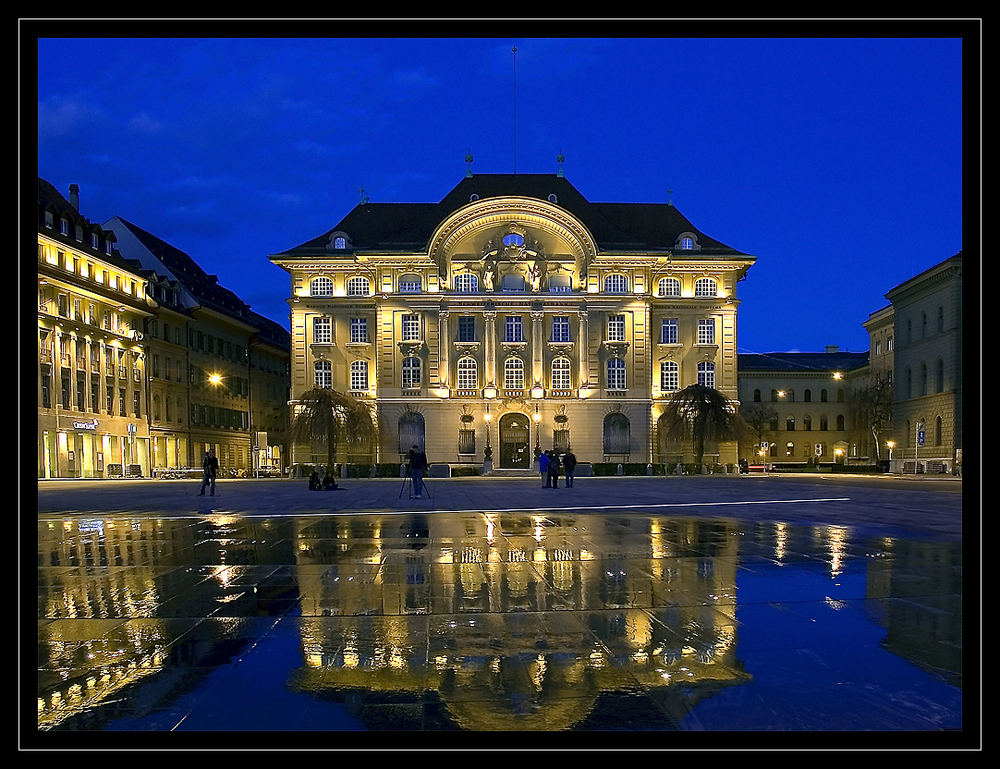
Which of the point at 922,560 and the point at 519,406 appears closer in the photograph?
the point at 922,560

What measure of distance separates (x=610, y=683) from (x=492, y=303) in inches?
2606

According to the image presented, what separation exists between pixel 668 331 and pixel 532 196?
1670 centimetres

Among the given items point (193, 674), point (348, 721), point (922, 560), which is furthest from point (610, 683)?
point (922, 560)

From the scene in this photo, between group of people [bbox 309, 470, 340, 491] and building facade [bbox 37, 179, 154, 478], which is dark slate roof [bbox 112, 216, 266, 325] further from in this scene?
group of people [bbox 309, 470, 340, 491]

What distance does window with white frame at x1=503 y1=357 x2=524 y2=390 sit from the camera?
7212cm

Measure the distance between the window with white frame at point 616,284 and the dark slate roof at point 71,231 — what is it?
37650mm

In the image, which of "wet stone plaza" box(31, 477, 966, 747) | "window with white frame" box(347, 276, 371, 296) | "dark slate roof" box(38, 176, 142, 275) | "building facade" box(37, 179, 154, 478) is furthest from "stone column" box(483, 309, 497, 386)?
"wet stone plaza" box(31, 477, 966, 747)

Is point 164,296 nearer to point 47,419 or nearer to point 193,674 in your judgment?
point 47,419

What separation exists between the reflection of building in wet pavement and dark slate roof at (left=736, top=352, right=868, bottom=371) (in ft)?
346

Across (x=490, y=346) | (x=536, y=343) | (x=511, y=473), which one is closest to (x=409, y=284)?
(x=490, y=346)

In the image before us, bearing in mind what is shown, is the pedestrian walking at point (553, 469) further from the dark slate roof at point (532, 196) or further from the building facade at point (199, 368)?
the dark slate roof at point (532, 196)

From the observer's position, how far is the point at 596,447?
71062 millimetres

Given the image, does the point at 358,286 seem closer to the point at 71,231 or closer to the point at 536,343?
the point at 536,343
